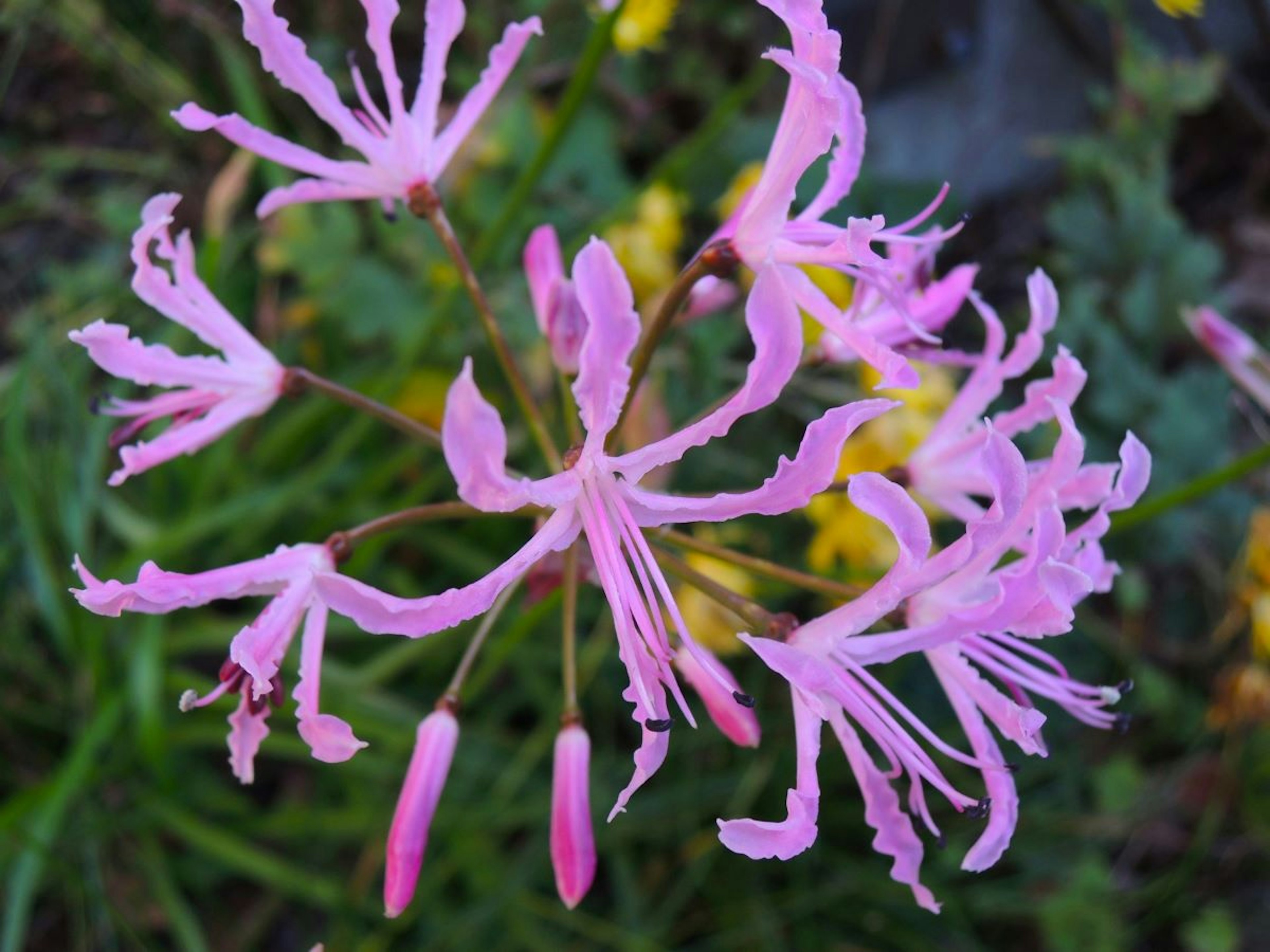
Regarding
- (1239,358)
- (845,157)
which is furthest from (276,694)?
(1239,358)

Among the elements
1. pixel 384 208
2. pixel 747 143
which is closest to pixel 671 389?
pixel 747 143

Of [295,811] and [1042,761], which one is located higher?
[1042,761]

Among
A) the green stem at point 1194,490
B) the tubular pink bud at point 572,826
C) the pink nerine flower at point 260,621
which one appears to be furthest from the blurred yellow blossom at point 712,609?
the pink nerine flower at point 260,621

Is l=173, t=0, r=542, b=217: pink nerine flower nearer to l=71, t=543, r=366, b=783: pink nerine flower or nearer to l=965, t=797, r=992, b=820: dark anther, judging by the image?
l=71, t=543, r=366, b=783: pink nerine flower

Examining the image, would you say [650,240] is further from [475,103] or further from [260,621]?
[260,621]

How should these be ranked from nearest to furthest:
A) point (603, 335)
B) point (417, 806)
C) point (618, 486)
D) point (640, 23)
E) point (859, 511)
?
point (603, 335), point (618, 486), point (417, 806), point (859, 511), point (640, 23)

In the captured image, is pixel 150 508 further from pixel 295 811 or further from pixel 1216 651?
pixel 1216 651
